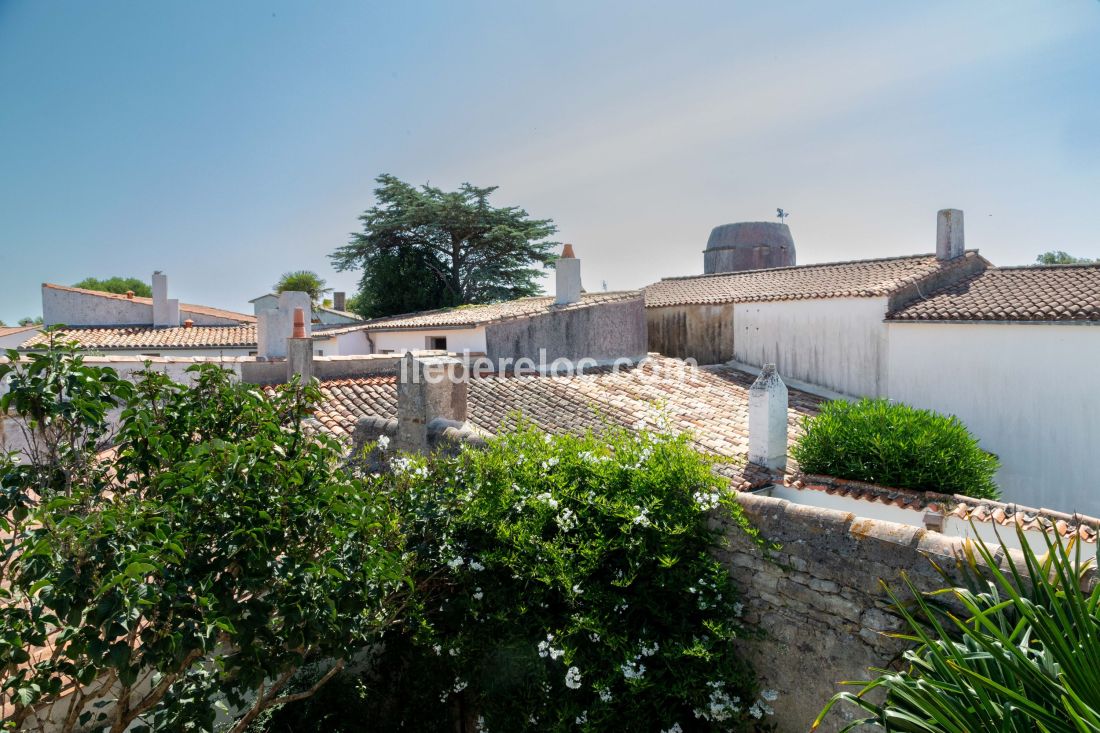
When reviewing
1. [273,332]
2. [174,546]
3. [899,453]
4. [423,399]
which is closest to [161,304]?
[273,332]

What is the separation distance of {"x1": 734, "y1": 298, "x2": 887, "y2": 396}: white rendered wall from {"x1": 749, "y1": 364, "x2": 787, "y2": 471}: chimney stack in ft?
18.8

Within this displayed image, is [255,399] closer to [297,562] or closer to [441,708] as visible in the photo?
[297,562]

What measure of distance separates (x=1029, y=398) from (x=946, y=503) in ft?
16.4

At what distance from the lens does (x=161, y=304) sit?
25.1 metres

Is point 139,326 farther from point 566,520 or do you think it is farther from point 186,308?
point 566,520

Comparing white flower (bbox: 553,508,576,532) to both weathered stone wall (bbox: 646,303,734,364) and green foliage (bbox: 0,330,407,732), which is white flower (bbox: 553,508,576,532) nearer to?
green foliage (bbox: 0,330,407,732)

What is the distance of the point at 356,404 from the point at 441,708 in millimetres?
7019

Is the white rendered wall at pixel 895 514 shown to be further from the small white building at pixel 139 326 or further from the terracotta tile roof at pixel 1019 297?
the small white building at pixel 139 326

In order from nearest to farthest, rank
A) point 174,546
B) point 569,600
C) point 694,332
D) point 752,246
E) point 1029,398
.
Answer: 1. point 174,546
2. point 569,600
3. point 1029,398
4. point 694,332
5. point 752,246

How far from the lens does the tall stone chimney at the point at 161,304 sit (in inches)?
986

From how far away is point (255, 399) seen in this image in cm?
395

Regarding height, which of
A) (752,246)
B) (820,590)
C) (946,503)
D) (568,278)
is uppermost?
(752,246)

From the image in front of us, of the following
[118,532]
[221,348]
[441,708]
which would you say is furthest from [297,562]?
[221,348]

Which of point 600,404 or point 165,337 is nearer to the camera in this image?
point 600,404
